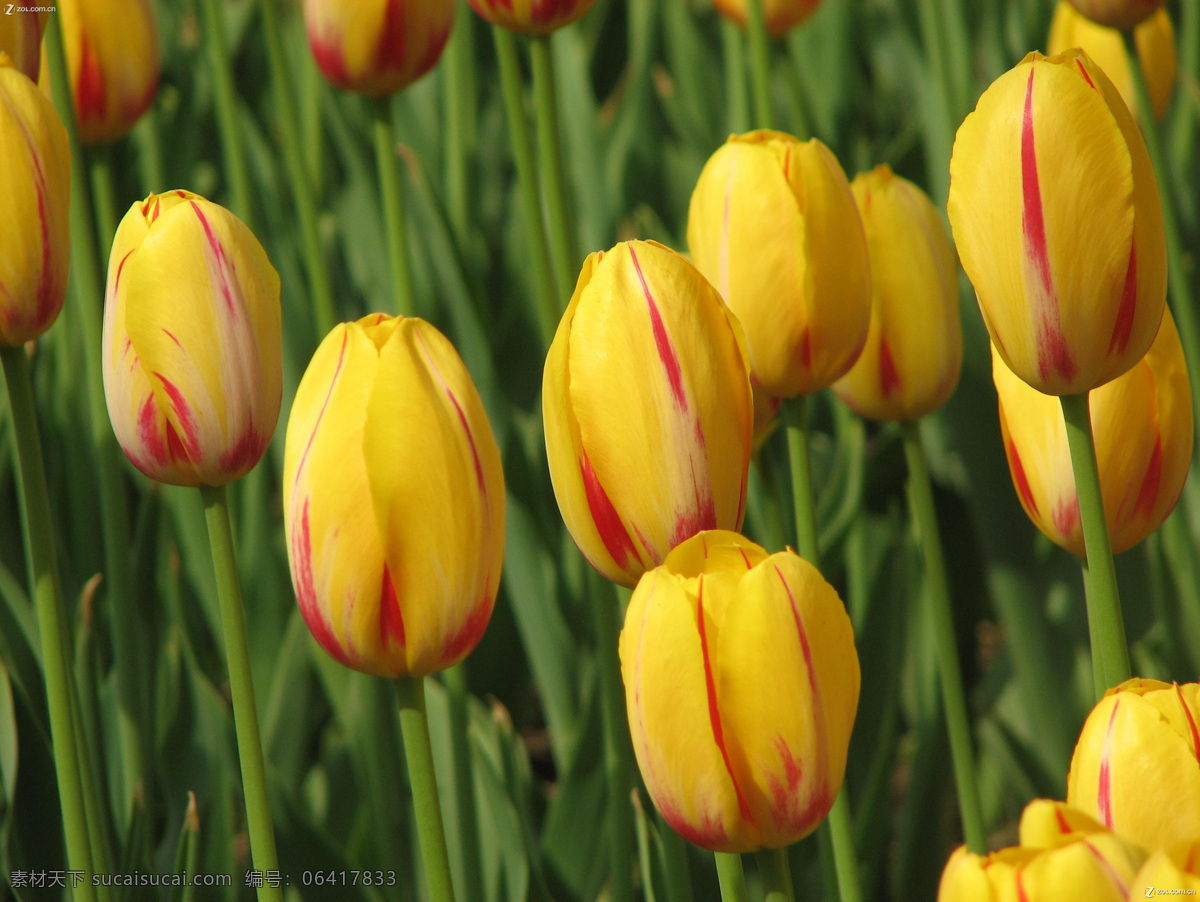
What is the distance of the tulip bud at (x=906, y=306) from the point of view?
0.84 metres

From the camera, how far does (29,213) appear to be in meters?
0.67

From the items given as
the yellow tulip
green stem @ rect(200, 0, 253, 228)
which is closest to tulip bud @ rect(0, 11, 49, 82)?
green stem @ rect(200, 0, 253, 228)

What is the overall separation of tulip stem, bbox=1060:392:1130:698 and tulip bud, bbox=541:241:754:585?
15 cm

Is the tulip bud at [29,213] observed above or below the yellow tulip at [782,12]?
below

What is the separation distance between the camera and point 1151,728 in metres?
0.47

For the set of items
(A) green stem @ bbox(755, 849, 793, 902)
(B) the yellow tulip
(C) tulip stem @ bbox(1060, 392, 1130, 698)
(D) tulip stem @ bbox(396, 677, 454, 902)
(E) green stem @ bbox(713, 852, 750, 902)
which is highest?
(B) the yellow tulip

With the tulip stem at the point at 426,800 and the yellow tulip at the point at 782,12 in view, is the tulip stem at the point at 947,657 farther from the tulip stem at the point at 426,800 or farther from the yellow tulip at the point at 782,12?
the yellow tulip at the point at 782,12

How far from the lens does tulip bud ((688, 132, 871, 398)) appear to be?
2.38 ft

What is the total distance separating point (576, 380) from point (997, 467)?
0.81 meters

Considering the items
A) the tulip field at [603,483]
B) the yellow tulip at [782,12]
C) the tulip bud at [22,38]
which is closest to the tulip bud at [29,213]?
the tulip field at [603,483]

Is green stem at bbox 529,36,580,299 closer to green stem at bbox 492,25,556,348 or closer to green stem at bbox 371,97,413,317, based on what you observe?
green stem at bbox 492,25,556,348

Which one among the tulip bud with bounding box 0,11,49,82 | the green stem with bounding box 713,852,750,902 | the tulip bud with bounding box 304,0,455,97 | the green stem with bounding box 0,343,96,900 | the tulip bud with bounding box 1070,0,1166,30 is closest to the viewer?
the green stem with bounding box 713,852,750,902

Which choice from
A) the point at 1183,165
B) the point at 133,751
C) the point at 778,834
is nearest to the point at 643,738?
the point at 778,834

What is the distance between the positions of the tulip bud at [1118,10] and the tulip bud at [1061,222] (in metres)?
0.41
